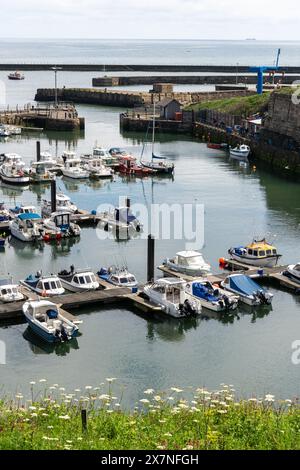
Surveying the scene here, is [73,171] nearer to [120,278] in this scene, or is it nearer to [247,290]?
[120,278]

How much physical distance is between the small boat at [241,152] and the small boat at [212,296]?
40.2m

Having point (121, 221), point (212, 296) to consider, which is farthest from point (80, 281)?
point (121, 221)

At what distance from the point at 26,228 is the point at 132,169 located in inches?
900

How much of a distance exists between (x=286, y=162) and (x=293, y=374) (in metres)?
42.8

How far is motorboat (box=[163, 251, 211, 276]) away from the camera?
112 feet

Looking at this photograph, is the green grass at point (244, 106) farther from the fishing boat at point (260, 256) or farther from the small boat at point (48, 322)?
the small boat at point (48, 322)

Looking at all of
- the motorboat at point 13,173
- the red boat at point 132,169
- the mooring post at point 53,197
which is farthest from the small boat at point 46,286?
the red boat at point 132,169

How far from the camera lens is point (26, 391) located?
23.1 m

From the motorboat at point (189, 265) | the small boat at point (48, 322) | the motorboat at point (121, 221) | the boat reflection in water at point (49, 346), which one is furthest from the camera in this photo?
the motorboat at point (121, 221)

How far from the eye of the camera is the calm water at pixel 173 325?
24938 millimetres

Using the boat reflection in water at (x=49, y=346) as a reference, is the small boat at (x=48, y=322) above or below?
above

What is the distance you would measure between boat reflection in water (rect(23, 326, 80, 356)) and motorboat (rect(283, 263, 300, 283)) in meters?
10.5

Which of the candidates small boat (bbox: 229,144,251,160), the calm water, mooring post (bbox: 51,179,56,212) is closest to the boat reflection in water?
the calm water

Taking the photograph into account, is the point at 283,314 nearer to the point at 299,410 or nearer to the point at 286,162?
the point at 299,410
